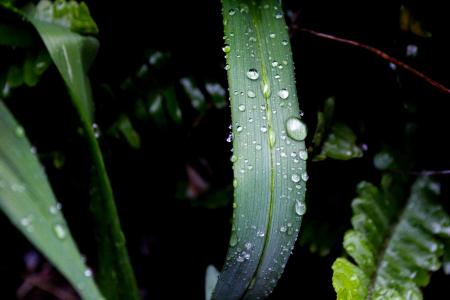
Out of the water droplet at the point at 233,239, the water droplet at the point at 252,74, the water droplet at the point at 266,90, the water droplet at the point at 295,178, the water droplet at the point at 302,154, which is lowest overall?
the water droplet at the point at 233,239

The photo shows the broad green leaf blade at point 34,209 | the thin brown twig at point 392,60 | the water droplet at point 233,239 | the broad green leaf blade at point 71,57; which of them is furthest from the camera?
the thin brown twig at point 392,60

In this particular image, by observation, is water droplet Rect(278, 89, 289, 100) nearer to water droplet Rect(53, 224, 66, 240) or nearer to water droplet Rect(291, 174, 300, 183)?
water droplet Rect(291, 174, 300, 183)

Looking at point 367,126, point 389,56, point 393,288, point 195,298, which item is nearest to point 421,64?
point 389,56

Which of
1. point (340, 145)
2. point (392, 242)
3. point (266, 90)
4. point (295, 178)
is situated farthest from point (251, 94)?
point (392, 242)

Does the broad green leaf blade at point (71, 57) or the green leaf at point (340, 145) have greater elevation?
the broad green leaf blade at point (71, 57)

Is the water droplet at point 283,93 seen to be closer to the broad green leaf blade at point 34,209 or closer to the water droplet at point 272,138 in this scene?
the water droplet at point 272,138

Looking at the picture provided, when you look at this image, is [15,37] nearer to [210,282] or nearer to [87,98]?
[87,98]

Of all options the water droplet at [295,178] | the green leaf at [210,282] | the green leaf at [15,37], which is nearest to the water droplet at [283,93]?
the water droplet at [295,178]
